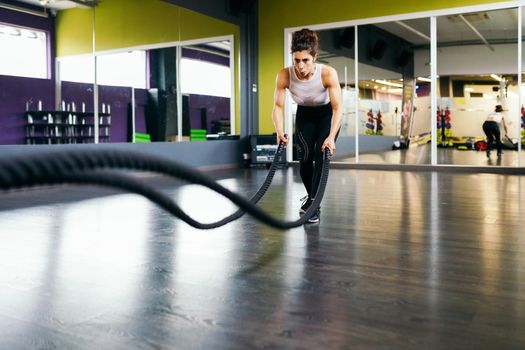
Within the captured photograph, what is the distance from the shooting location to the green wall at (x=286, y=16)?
8.52 meters

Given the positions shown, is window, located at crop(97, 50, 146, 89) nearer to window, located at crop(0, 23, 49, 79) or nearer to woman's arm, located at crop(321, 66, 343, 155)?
window, located at crop(0, 23, 49, 79)

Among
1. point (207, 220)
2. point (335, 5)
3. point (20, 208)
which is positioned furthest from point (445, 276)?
point (335, 5)

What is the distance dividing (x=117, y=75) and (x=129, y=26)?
2.40ft

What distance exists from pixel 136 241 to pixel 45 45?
4024 mm

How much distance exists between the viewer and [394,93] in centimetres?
1066

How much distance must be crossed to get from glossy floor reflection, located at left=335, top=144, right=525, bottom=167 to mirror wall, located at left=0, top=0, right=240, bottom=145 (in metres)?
2.56

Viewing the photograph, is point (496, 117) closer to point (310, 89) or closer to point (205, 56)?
Answer: point (205, 56)

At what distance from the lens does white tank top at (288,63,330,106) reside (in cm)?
324

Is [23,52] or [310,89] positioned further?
[23,52]

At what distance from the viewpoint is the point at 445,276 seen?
208 cm

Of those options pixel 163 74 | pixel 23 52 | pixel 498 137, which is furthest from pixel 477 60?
pixel 23 52

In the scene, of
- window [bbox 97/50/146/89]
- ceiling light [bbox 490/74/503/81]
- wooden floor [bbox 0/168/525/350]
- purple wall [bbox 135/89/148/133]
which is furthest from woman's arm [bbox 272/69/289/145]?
ceiling light [bbox 490/74/503/81]

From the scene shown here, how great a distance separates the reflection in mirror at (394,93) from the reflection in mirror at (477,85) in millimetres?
559

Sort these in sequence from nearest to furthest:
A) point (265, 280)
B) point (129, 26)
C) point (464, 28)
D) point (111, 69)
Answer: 1. point (265, 280)
2. point (111, 69)
3. point (129, 26)
4. point (464, 28)
